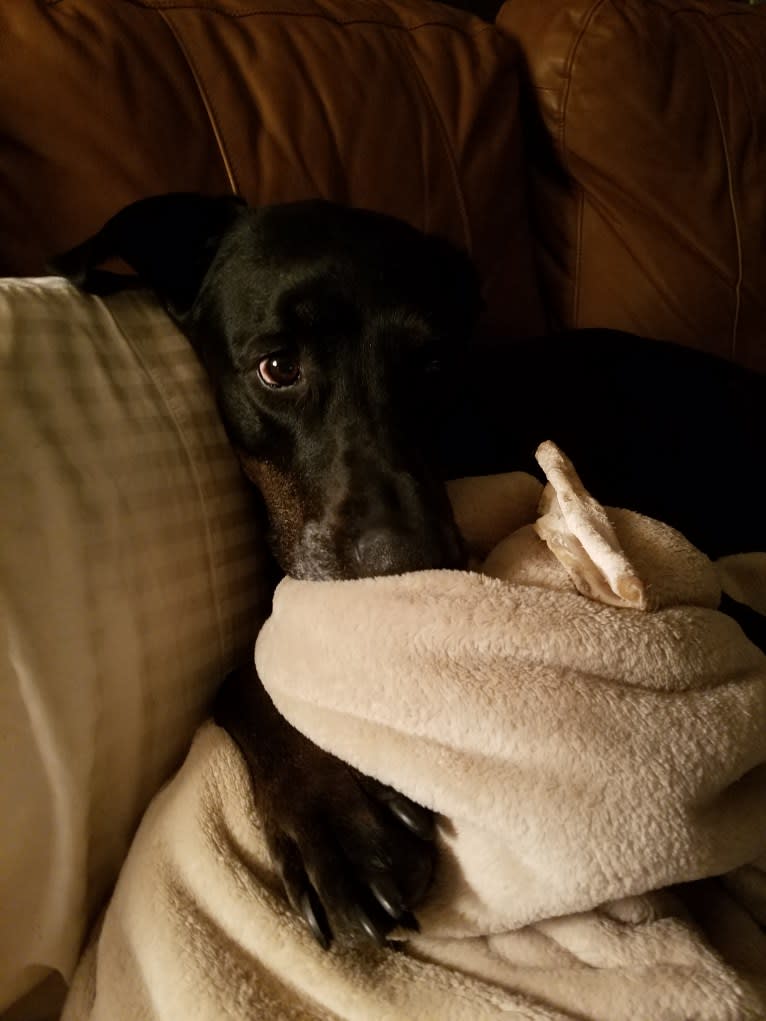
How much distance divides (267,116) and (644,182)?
0.84m

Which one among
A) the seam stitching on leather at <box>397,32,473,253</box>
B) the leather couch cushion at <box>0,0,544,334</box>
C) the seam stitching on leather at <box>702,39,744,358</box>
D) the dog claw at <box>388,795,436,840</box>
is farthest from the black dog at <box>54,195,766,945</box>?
the seam stitching on leather at <box>702,39,744,358</box>

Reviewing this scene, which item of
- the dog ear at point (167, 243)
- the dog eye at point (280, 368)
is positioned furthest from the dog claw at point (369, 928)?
the dog ear at point (167, 243)

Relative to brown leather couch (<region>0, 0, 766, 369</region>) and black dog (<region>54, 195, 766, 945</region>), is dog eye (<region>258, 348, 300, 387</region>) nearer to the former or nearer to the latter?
black dog (<region>54, 195, 766, 945</region>)

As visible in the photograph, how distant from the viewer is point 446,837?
0.71m

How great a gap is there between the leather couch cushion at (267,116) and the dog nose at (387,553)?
26.8 inches

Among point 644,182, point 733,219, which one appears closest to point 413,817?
point 644,182

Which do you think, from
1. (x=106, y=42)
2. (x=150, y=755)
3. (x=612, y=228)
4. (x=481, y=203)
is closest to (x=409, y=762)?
(x=150, y=755)

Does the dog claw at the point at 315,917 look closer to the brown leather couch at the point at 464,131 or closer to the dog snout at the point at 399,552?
the dog snout at the point at 399,552

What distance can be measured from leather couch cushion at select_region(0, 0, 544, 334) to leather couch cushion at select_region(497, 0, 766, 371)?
11 centimetres

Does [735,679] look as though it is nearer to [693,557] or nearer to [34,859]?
[693,557]

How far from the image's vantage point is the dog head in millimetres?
980

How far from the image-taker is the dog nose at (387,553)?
880 mm

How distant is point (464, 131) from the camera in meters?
1.66

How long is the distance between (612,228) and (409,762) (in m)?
1.47
